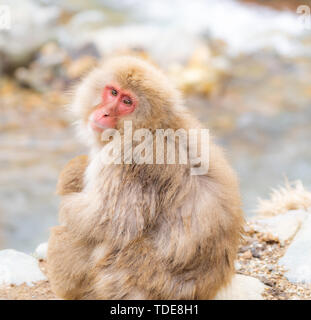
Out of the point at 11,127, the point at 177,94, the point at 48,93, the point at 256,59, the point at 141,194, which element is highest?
the point at 256,59

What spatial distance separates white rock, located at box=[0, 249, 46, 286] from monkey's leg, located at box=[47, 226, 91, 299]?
0.73 meters

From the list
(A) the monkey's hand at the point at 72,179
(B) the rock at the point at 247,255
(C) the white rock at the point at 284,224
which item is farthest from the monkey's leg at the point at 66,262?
(C) the white rock at the point at 284,224

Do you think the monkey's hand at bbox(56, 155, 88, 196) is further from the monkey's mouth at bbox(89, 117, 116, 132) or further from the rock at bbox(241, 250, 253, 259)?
the rock at bbox(241, 250, 253, 259)

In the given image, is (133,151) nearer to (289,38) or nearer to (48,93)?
(48,93)

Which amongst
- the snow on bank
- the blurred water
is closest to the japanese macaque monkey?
the blurred water

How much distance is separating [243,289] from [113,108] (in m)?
1.38

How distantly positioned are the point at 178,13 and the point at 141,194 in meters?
9.83

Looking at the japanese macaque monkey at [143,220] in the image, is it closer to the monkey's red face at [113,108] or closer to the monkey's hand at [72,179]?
the monkey's red face at [113,108]

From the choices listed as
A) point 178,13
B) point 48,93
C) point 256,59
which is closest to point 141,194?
point 48,93

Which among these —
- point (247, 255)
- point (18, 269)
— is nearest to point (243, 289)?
point (247, 255)

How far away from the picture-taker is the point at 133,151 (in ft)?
7.28

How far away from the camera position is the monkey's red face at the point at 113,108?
2299 mm

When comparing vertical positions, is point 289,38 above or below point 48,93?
above

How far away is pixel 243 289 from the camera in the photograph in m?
2.82
